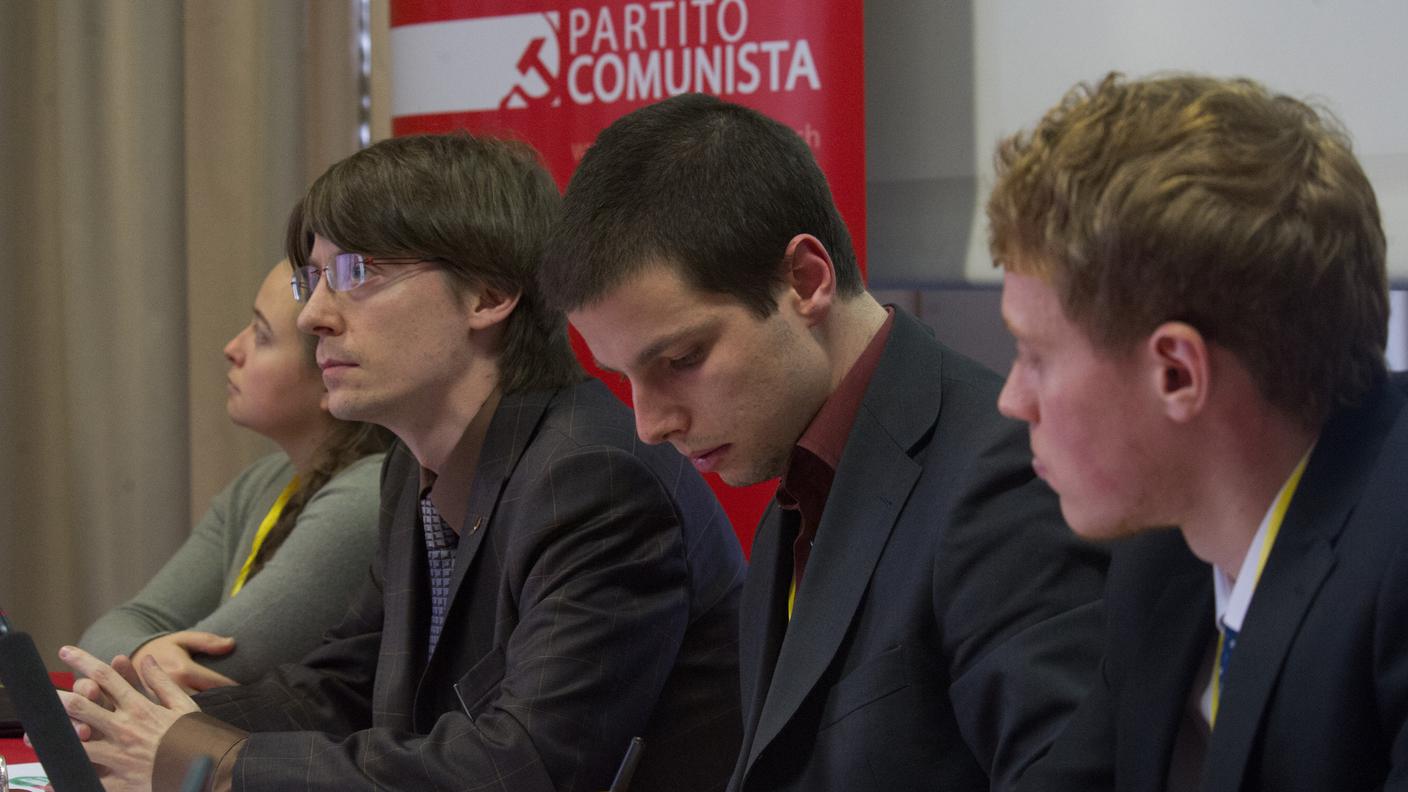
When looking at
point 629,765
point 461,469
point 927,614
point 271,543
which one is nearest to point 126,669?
point 461,469

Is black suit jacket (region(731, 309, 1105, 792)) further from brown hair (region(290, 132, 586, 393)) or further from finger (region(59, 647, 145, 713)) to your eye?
finger (region(59, 647, 145, 713))

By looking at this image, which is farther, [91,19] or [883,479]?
[91,19]

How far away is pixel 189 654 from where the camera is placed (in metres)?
2.50

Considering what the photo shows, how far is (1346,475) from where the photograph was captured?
1.05 metres

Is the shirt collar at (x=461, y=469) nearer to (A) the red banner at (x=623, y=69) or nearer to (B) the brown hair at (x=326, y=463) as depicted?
(B) the brown hair at (x=326, y=463)

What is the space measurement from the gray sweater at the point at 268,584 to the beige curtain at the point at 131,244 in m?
0.97

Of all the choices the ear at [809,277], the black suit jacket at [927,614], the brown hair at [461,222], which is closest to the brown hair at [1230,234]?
the black suit jacket at [927,614]

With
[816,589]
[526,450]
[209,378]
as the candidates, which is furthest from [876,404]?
[209,378]

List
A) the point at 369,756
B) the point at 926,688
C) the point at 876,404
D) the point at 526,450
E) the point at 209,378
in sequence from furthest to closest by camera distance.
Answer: the point at 209,378
the point at 526,450
the point at 369,756
the point at 876,404
the point at 926,688

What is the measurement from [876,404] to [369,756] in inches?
28.2

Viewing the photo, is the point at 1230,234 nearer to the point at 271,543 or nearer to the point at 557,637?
the point at 557,637

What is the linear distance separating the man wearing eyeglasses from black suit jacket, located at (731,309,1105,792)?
334 mm

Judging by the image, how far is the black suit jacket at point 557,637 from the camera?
5.90ft

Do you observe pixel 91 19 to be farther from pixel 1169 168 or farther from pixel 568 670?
pixel 1169 168
